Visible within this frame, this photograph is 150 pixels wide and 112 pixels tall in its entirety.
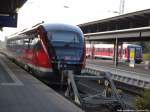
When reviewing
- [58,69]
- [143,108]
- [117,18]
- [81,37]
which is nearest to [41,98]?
[143,108]

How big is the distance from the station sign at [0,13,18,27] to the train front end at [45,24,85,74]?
17971 mm

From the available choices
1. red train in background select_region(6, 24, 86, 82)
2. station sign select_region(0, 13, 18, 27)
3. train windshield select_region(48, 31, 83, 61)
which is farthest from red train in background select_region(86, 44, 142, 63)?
train windshield select_region(48, 31, 83, 61)

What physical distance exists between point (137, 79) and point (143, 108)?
13874 mm

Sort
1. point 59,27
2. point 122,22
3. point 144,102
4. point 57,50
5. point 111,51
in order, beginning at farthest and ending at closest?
1. point 111,51
2. point 122,22
3. point 59,27
4. point 57,50
5. point 144,102

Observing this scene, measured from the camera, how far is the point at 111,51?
80312mm

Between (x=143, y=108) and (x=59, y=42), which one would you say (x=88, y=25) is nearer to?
(x=59, y=42)

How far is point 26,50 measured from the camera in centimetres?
2758

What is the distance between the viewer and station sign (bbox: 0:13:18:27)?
3972 centimetres

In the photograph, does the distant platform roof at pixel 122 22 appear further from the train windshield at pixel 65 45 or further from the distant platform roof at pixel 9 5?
the train windshield at pixel 65 45

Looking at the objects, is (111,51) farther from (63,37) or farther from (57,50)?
(57,50)

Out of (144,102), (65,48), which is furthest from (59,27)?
(144,102)

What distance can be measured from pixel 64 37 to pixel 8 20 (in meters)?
19.6

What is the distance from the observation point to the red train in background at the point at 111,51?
71.9 metres

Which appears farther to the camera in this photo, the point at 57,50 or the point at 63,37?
the point at 63,37
